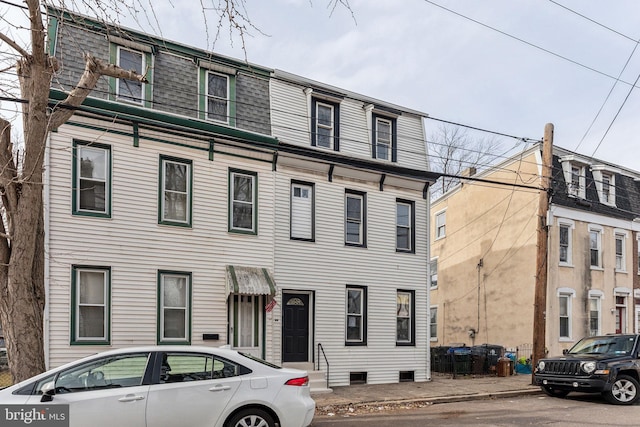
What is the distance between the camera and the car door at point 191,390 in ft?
24.3

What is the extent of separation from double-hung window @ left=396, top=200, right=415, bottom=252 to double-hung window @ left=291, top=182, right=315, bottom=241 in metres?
3.16

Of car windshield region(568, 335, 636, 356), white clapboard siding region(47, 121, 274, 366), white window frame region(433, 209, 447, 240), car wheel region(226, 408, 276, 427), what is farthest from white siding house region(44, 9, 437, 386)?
white window frame region(433, 209, 447, 240)

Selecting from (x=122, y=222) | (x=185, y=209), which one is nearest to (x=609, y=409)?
(x=185, y=209)

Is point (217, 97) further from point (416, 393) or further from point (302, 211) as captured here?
point (416, 393)

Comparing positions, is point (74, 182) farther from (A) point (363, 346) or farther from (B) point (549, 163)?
(B) point (549, 163)

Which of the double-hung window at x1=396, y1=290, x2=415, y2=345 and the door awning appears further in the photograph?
the double-hung window at x1=396, y1=290, x2=415, y2=345

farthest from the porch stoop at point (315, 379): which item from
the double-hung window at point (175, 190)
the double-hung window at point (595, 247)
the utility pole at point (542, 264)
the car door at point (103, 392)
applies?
the double-hung window at point (595, 247)

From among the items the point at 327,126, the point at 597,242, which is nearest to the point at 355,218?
the point at 327,126

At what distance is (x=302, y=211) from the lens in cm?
1617

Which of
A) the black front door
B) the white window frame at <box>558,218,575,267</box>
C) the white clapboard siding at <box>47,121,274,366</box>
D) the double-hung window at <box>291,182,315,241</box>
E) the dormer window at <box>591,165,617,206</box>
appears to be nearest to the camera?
the white clapboard siding at <box>47,121,274,366</box>

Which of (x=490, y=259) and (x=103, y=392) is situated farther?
(x=490, y=259)

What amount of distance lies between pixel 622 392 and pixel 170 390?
35.3 feet

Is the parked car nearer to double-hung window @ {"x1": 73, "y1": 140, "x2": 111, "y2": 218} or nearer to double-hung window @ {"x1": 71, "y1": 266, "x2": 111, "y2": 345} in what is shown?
double-hung window @ {"x1": 71, "y1": 266, "x2": 111, "y2": 345}

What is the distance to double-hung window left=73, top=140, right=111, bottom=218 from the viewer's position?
1294 centimetres
